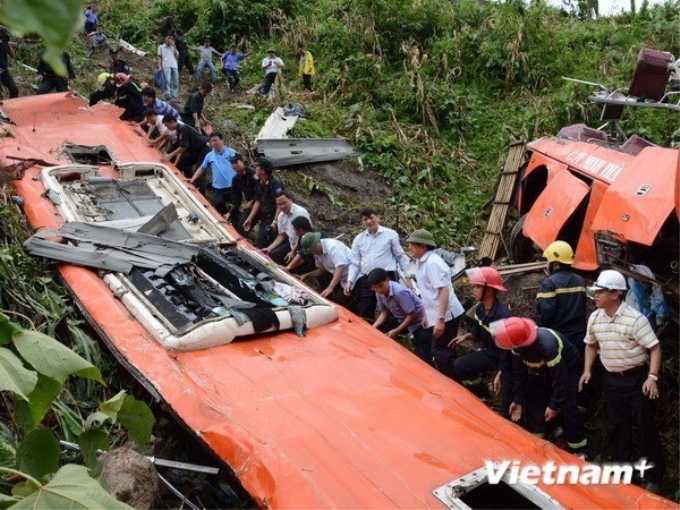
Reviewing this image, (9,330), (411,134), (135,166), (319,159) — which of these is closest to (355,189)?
(319,159)

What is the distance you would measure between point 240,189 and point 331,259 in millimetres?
1951

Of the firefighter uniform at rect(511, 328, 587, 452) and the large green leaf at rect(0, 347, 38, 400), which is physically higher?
the large green leaf at rect(0, 347, 38, 400)

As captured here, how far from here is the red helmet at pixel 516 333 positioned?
4.57 m

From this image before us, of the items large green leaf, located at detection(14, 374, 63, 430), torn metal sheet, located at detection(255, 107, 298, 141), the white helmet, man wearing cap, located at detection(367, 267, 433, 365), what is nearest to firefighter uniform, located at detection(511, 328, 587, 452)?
the white helmet

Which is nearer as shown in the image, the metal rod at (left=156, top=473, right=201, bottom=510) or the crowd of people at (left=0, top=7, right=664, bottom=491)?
the metal rod at (left=156, top=473, right=201, bottom=510)

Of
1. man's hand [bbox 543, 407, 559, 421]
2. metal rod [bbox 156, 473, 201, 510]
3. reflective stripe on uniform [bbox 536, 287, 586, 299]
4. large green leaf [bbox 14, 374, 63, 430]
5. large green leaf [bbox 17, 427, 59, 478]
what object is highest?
large green leaf [bbox 14, 374, 63, 430]

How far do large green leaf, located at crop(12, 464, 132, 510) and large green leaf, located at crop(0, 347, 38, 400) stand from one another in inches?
7.5

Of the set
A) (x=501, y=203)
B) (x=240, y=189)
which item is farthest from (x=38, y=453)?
(x=501, y=203)

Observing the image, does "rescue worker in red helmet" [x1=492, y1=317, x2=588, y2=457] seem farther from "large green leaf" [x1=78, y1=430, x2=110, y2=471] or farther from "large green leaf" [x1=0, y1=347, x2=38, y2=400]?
"large green leaf" [x1=0, y1=347, x2=38, y2=400]

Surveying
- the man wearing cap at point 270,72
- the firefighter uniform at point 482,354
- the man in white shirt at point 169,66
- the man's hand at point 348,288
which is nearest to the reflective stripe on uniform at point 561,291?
the firefighter uniform at point 482,354

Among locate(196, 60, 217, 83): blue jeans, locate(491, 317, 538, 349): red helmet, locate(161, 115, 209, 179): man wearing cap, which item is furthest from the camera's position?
locate(196, 60, 217, 83): blue jeans

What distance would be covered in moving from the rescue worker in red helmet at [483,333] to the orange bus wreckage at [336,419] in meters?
0.60

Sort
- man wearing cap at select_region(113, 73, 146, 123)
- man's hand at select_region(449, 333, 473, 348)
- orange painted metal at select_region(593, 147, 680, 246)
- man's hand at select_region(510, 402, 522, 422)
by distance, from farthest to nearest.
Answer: man wearing cap at select_region(113, 73, 146, 123) < man's hand at select_region(449, 333, 473, 348) < man's hand at select_region(510, 402, 522, 422) < orange painted metal at select_region(593, 147, 680, 246)

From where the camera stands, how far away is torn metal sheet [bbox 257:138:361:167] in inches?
394
